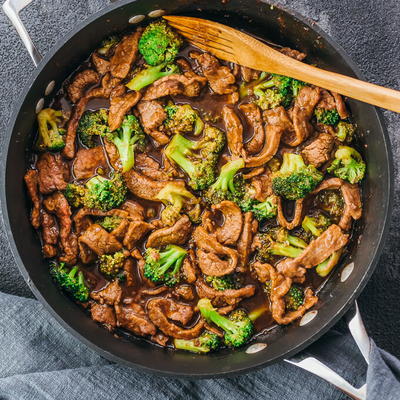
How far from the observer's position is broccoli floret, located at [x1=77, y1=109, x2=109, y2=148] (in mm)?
3744

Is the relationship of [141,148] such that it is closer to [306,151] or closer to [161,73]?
[161,73]

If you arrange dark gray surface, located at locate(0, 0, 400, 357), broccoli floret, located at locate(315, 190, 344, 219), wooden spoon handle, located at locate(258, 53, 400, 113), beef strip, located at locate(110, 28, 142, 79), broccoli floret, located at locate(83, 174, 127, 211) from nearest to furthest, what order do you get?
1. wooden spoon handle, located at locate(258, 53, 400, 113)
2. broccoli floret, located at locate(83, 174, 127, 211)
3. beef strip, located at locate(110, 28, 142, 79)
4. broccoli floret, located at locate(315, 190, 344, 219)
5. dark gray surface, located at locate(0, 0, 400, 357)

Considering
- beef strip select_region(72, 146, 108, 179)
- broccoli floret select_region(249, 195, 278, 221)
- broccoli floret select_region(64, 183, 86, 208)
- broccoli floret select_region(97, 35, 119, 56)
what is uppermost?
broccoli floret select_region(97, 35, 119, 56)

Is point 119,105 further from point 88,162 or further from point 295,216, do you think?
point 295,216

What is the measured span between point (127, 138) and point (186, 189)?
50cm

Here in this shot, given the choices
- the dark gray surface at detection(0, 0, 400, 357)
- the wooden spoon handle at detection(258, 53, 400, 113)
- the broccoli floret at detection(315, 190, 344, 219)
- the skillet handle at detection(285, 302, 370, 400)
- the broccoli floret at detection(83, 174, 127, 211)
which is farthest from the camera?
the dark gray surface at detection(0, 0, 400, 357)

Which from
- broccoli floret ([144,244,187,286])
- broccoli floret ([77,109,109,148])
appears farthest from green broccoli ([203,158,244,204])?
broccoli floret ([77,109,109,148])

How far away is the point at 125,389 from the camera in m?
3.85

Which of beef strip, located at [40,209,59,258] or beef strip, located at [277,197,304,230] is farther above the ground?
beef strip, located at [40,209,59,258]

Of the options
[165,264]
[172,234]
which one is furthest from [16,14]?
[165,264]

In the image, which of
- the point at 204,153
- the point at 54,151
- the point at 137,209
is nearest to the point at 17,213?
the point at 54,151

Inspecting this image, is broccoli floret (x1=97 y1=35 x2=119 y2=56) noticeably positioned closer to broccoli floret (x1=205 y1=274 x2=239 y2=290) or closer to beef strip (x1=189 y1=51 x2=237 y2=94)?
beef strip (x1=189 y1=51 x2=237 y2=94)

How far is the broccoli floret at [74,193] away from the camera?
373cm

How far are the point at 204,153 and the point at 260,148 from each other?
0.37m
